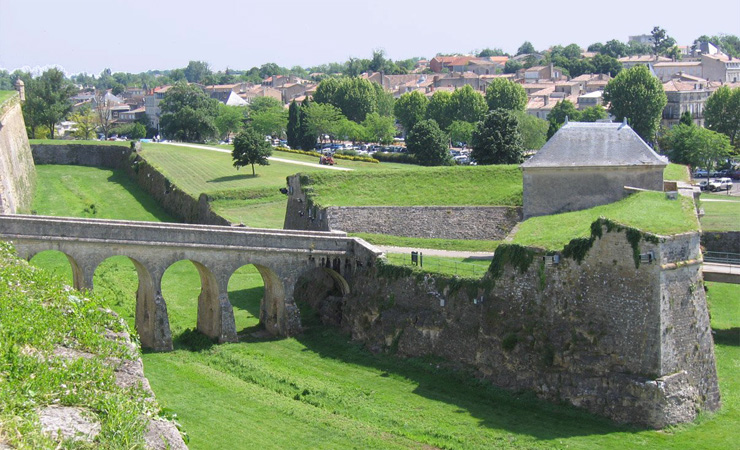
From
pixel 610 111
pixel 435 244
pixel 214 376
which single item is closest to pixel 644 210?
pixel 435 244

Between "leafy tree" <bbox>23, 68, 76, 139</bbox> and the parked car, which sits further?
"leafy tree" <bbox>23, 68, 76, 139</bbox>

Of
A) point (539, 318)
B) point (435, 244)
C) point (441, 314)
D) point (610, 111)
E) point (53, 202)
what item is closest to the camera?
point (539, 318)

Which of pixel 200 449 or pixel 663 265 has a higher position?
pixel 663 265

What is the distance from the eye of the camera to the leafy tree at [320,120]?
94.0 m

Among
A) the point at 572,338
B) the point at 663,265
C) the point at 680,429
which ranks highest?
the point at 663,265

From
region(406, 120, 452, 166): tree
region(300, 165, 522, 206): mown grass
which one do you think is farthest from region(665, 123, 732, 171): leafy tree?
region(300, 165, 522, 206): mown grass

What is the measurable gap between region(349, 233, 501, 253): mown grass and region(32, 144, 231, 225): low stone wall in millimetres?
9985

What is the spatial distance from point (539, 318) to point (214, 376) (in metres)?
10.1

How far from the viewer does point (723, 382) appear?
3206 centimetres

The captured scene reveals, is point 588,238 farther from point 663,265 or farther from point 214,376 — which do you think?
point 214,376

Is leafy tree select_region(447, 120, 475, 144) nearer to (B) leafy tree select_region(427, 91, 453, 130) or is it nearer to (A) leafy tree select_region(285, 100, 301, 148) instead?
(B) leafy tree select_region(427, 91, 453, 130)

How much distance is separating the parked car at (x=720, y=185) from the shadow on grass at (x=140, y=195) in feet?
109

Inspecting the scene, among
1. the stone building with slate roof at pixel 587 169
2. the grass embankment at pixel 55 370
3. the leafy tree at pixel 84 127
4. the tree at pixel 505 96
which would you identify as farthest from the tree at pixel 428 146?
the grass embankment at pixel 55 370

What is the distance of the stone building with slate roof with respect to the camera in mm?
38750
